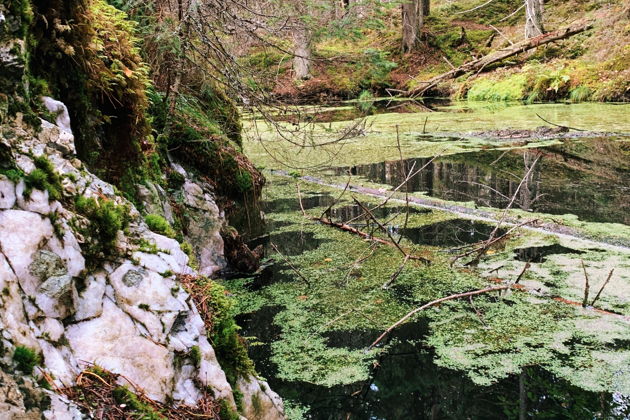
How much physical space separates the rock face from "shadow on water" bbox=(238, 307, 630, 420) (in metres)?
0.50

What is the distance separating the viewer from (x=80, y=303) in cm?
136

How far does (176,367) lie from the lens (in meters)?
1.45

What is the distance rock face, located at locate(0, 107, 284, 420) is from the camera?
3.84ft

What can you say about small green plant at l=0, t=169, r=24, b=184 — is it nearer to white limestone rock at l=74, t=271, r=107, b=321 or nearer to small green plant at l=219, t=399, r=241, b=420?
white limestone rock at l=74, t=271, r=107, b=321

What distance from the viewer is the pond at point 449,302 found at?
2.21 m

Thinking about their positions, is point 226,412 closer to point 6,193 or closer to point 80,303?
point 80,303

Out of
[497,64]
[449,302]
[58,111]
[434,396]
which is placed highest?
[497,64]

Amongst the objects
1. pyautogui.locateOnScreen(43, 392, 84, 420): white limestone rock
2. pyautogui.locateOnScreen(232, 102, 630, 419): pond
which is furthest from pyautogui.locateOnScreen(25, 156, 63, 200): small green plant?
pyautogui.locateOnScreen(232, 102, 630, 419): pond

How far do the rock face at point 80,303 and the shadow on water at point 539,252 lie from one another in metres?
2.43

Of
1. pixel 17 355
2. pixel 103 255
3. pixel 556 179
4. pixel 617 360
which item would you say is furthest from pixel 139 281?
pixel 556 179

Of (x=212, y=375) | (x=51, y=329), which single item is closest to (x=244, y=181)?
(x=212, y=375)

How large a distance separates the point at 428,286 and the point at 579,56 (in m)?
12.5

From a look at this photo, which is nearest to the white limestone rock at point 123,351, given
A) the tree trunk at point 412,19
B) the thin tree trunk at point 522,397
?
the thin tree trunk at point 522,397

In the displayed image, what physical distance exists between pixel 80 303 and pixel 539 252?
3.20m
